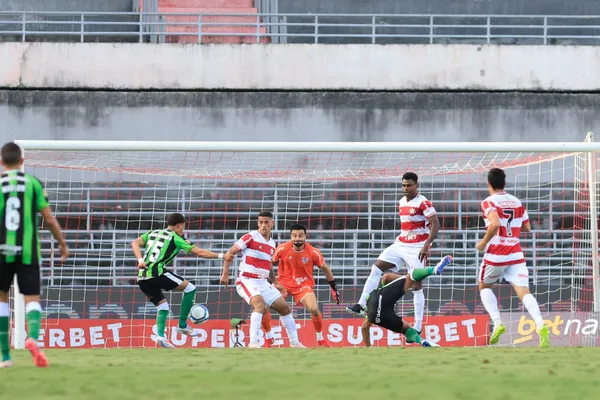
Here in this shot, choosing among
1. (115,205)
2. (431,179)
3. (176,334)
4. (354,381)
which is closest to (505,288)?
(431,179)

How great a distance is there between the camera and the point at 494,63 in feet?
69.9

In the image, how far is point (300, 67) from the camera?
2111 cm

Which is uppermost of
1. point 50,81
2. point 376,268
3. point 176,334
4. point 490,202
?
point 50,81

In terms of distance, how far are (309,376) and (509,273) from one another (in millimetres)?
4572

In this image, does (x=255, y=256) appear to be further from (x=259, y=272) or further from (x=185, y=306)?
(x=185, y=306)

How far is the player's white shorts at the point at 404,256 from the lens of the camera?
1176 cm

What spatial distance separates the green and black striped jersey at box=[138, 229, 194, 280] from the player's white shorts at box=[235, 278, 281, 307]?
869mm

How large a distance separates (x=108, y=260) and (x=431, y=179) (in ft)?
17.4

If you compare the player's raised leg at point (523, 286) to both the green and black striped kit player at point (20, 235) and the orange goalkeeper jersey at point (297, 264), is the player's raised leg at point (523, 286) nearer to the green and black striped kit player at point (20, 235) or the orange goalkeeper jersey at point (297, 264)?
the orange goalkeeper jersey at point (297, 264)

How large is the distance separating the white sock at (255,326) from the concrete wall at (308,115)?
8736mm

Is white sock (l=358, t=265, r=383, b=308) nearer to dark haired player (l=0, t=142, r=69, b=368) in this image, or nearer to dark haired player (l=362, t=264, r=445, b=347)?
dark haired player (l=362, t=264, r=445, b=347)

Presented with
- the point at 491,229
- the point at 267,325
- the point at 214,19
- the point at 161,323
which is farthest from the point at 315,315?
the point at 214,19

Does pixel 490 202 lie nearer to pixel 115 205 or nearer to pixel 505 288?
pixel 505 288

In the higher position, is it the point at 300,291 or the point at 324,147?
the point at 324,147
